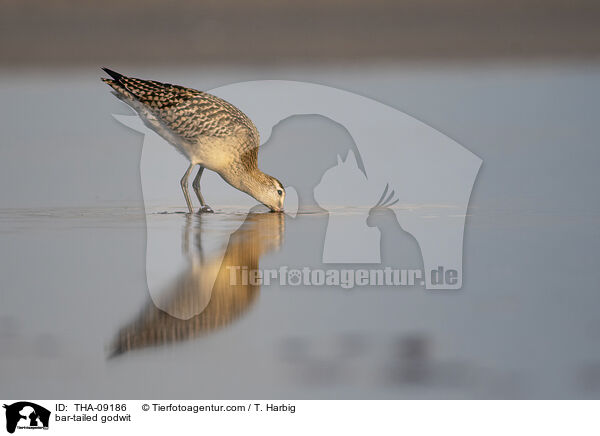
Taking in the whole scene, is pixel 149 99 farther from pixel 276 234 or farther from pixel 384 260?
pixel 384 260

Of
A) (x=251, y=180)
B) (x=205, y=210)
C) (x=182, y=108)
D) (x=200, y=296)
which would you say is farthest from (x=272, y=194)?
(x=200, y=296)

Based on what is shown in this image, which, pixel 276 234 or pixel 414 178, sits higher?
pixel 414 178

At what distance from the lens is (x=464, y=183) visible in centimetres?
282

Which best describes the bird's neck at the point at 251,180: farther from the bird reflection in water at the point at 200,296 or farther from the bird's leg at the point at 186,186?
the bird reflection in water at the point at 200,296

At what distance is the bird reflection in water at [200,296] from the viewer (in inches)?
73.2

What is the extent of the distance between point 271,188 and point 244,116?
0.31 m

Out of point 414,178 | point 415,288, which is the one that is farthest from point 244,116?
point 415,288

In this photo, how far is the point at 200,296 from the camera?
2.02 meters

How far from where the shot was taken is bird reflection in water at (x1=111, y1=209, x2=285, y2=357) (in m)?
1.86
